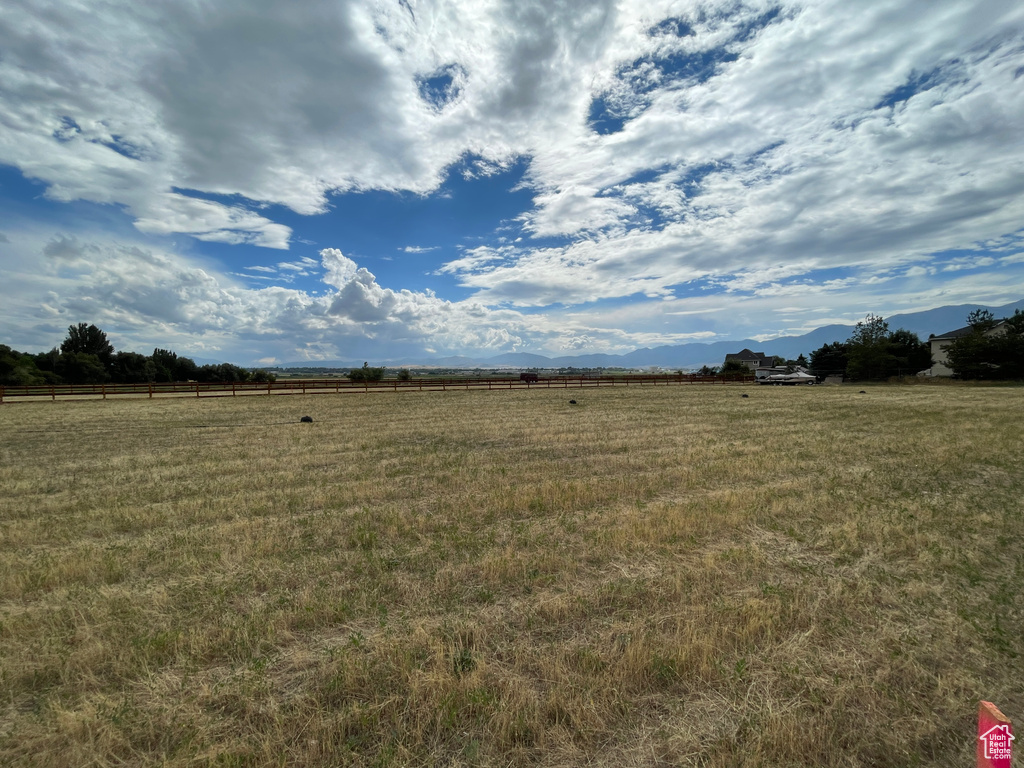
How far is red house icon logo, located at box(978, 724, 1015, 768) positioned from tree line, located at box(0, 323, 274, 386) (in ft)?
274

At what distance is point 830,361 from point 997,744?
322 ft

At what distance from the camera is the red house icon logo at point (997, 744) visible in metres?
1.80

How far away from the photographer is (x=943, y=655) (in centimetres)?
407

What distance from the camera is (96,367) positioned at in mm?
73125

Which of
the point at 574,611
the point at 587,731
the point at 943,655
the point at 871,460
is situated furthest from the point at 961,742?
the point at 871,460

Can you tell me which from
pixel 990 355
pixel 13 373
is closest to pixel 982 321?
pixel 990 355

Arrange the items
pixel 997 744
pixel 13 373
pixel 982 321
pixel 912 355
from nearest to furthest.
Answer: pixel 997 744, pixel 13 373, pixel 912 355, pixel 982 321

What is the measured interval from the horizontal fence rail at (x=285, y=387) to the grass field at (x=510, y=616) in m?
36.6

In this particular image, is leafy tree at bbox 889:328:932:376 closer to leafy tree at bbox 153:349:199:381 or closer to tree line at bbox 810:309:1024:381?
tree line at bbox 810:309:1024:381

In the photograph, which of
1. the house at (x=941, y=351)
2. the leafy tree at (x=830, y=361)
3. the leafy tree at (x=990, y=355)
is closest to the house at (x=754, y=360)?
the leafy tree at (x=830, y=361)

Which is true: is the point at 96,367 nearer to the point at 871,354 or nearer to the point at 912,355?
the point at 871,354

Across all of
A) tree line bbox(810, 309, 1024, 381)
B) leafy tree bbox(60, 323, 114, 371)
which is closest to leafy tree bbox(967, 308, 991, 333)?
tree line bbox(810, 309, 1024, 381)

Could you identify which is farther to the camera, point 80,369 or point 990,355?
point 80,369

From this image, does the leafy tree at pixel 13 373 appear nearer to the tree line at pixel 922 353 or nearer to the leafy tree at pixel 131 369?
the leafy tree at pixel 131 369
